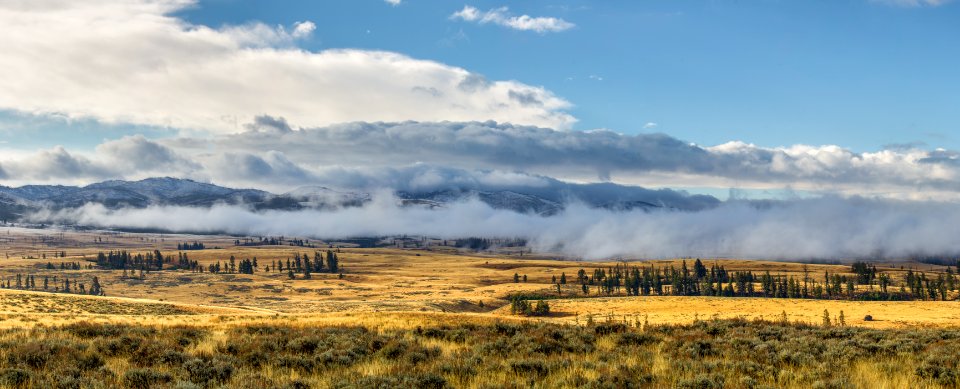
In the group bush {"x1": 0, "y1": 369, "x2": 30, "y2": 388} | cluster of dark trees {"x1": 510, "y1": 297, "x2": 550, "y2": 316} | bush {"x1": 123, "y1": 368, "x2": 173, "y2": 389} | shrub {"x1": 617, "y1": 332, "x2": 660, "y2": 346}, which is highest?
bush {"x1": 0, "y1": 369, "x2": 30, "y2": 388}

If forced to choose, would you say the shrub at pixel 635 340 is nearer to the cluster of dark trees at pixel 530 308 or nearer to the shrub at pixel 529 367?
the shrub at pixel 529 367

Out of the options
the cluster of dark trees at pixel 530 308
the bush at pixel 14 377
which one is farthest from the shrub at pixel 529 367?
the cluster of dark trees at pixel 530 308

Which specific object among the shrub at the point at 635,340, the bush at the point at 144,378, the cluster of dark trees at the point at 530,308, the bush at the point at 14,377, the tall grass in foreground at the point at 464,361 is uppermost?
the bush at the point at 14,377

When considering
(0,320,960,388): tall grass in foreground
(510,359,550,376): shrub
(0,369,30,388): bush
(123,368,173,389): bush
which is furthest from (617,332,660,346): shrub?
(0,369,30,388): bush

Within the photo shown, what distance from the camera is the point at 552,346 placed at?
65.3 ft

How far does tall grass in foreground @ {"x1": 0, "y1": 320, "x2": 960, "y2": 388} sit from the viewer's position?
514 inches

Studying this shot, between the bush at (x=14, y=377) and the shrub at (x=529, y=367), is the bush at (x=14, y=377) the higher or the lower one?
the higher one

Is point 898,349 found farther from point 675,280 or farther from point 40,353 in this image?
point 675,280

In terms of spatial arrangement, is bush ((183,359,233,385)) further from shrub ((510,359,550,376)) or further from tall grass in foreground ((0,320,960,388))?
shrub ((510,359,550,376))

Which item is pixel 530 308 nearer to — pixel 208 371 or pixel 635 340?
pixel 635 340

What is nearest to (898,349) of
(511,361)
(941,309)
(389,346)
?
(511,361)

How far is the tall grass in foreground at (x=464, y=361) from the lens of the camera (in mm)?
13047

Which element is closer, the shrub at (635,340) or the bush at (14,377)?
→ the bush at (14,377)

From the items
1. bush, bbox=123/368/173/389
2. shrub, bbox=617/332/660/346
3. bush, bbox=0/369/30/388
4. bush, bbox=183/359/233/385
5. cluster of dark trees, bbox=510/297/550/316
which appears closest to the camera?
bush, bbox=0/369/30/388
